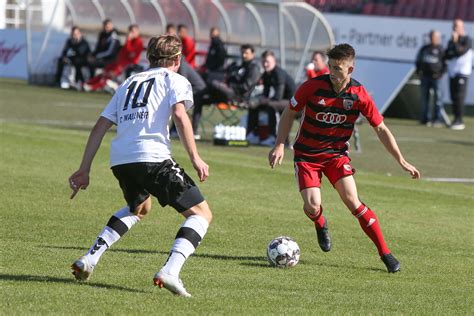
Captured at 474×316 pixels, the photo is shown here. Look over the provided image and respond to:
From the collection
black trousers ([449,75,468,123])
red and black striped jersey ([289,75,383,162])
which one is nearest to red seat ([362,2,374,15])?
black trousers ([449,75,468,123])

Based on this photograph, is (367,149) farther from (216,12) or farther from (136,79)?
(136,79)

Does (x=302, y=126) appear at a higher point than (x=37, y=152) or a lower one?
higher

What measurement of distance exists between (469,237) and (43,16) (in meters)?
24.1

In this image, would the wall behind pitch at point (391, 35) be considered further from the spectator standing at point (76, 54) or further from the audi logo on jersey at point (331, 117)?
the audi logo on jersey at point (331, 117)

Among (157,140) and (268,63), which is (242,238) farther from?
(268,63)

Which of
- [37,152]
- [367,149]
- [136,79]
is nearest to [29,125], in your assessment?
[37,152]

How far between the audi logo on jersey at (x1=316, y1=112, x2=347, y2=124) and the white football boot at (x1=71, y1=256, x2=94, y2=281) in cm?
256

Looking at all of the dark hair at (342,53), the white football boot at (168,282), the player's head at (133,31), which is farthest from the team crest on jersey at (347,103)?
the player's head at (133,31)

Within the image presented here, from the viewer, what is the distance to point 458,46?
25.7 meters

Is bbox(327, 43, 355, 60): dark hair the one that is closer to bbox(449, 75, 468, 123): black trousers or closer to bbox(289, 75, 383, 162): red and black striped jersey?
bbox(289, 75, 383, 162): red and black striped jersey

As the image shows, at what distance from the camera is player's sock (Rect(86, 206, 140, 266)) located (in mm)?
7691

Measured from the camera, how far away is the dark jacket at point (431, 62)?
25.4 m

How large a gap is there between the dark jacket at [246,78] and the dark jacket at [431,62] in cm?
599

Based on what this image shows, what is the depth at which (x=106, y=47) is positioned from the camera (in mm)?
31109
